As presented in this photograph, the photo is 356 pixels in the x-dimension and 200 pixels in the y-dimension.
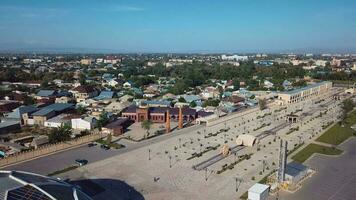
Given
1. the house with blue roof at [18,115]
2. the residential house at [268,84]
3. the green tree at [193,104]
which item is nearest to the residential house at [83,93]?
the house with blue roof at [18,115]

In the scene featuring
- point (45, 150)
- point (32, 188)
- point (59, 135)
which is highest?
point (32, 188)

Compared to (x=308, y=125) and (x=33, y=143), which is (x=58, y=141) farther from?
(x=308, y=125)

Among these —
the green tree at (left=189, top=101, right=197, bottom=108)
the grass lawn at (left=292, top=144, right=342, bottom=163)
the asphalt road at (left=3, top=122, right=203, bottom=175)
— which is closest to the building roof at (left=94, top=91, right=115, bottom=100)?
the green tree at (left=189, top=101, right=197, bottom=108)

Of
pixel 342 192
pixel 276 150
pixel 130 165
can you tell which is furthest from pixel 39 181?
pixel 276 150

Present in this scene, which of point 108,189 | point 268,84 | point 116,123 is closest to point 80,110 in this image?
point 116,123

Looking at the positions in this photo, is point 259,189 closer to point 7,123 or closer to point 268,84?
point 7,123
